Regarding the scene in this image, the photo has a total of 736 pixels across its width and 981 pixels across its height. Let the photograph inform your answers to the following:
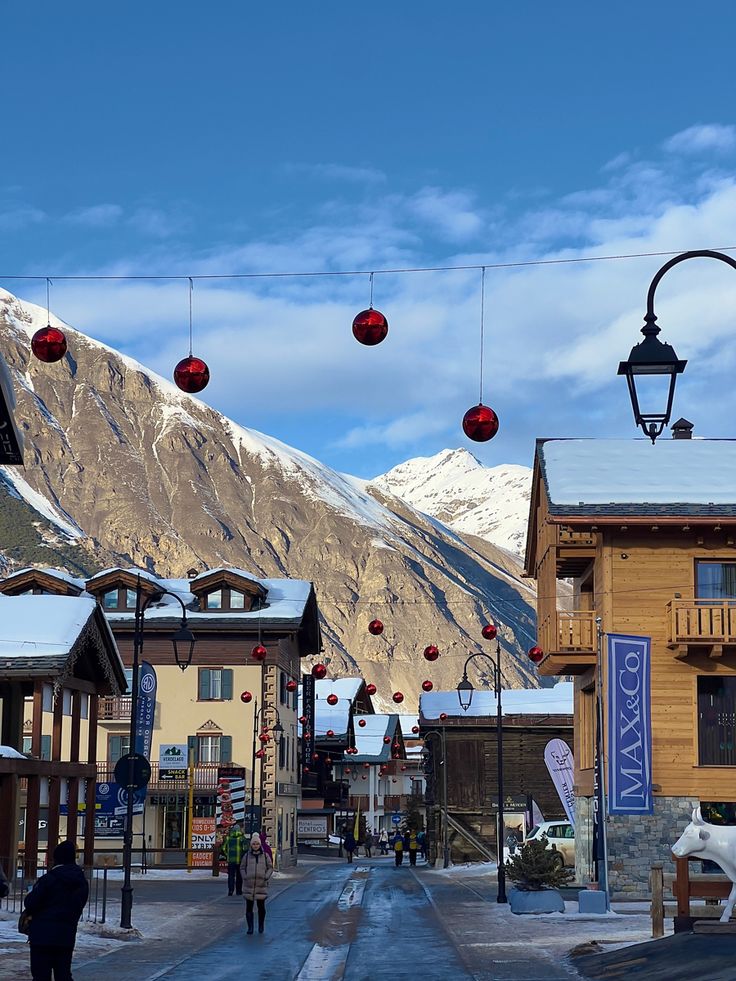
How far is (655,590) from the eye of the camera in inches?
1538

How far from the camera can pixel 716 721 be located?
38.4m

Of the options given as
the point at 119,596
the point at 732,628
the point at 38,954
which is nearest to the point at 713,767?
the point at 732,628

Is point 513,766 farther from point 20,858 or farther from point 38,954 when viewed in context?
point 38,954

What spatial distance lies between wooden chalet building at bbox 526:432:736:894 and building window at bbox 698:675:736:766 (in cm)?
3

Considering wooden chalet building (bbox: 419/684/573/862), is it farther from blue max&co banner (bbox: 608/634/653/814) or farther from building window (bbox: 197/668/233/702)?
blue max&co banner (bbox: 608/634/653/814)

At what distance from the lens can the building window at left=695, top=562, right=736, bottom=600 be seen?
39.1 m

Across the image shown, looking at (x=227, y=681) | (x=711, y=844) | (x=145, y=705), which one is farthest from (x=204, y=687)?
(x=711, y=844)

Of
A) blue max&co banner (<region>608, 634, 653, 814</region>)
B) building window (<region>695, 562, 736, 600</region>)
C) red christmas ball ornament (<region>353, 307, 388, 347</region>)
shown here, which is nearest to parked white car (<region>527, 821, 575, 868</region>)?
blue max&co banner (<region>608, 634, 653, 814</region>)

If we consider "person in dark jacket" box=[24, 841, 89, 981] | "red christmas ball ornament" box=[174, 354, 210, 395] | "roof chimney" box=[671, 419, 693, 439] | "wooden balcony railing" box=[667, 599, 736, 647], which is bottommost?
"person in dark jacket" box=[24, 841, 89, 981]

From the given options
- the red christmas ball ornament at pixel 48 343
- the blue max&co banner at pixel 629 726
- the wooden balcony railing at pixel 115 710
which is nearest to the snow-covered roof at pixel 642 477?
the blue max&co banner at pixel 629 726

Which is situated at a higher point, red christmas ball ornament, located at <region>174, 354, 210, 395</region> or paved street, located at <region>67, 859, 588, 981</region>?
red christmas ball ornament, located at <region>174, 354, 210, 395</region>

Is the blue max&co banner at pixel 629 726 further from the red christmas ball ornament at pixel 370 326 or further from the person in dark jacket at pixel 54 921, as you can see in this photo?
the person in dark jacket at pixel 54 921

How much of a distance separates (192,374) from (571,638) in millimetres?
23672

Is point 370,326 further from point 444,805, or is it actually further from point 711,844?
point 444,805
